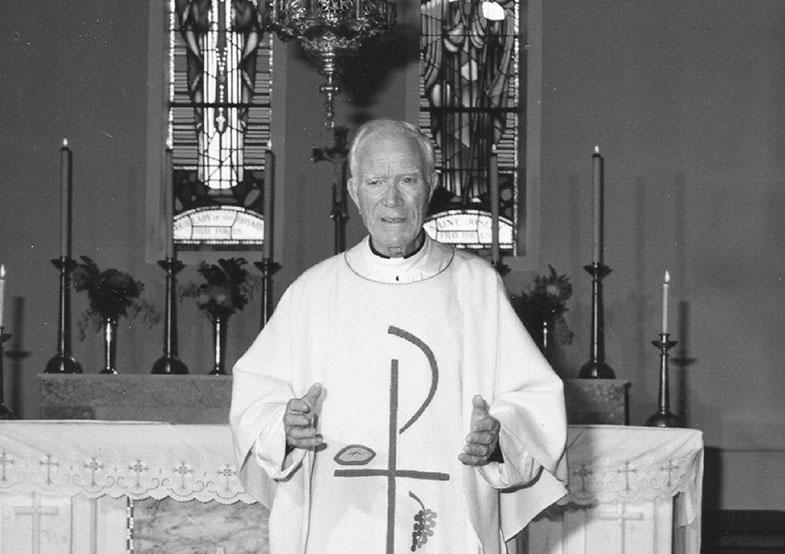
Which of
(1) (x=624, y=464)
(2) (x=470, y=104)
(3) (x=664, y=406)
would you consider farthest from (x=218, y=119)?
(1) (x=624, y=464)

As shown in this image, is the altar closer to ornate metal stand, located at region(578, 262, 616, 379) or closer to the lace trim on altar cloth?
the lace trim on altar cloth

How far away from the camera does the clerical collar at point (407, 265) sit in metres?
3.43

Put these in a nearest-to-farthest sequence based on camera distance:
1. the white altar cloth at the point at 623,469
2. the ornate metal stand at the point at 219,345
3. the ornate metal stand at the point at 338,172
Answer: the white altar cloth at the point at 623,469 → the ornate metal stand at the point at 338,172 → the ornate metal stand at the point at 219,345

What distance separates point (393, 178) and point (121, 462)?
53.9 inches

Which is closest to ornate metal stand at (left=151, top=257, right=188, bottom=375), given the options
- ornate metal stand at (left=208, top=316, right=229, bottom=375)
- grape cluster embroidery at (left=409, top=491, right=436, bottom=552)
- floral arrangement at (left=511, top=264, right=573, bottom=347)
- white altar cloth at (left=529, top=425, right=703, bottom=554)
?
ornate metal stand at (left=208, top=316, right=229, bottom=375)

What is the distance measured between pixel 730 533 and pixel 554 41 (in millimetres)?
2694

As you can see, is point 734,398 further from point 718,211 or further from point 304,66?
→ point 304,66

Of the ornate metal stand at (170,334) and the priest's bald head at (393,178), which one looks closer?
the priest's bald head at (393,178)

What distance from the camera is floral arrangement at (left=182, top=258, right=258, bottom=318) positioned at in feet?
19.4

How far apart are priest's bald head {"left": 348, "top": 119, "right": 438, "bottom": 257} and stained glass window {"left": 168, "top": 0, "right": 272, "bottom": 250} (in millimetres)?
4354

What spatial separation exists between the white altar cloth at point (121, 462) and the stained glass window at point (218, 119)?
3565 mm

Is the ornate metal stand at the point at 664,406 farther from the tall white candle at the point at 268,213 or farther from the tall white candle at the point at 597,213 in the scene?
the tall white candle at the point at 268,213

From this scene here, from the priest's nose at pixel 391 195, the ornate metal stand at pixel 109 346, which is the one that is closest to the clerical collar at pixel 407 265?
the priest's nose at pixel 391 195

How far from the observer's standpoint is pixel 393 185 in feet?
10.8
